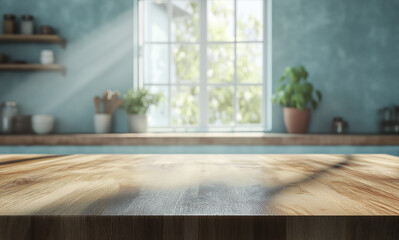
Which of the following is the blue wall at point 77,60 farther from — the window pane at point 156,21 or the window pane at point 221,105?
the window pane at point 221,105

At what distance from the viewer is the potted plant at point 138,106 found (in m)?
2.83

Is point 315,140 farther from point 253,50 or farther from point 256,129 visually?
point 253,50

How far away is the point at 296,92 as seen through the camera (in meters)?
2.72

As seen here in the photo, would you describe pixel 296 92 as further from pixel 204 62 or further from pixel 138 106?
pixel 138 106

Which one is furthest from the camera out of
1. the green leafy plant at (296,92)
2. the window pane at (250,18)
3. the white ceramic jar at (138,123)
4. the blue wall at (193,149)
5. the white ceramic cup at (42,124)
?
the window pane at (250,18)

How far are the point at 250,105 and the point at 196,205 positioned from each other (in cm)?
287

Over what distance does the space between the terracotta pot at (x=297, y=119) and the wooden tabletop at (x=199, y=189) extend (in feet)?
6.57

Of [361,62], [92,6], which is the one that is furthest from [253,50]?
[92,6]

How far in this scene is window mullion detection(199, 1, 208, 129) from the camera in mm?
3172

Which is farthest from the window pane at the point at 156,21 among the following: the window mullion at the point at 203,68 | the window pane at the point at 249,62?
the window pane at the point at 249,62

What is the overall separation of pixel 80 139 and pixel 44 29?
1.21 meters

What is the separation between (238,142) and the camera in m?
2.33

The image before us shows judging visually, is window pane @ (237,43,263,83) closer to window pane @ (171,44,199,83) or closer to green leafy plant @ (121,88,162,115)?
window pane @ (171,44,199,83)

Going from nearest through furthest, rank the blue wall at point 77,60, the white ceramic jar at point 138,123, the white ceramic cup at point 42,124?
the white ceramic cup at point 42,124, the white ceramic jar at point 138,123, the blue wall at point 77,60
